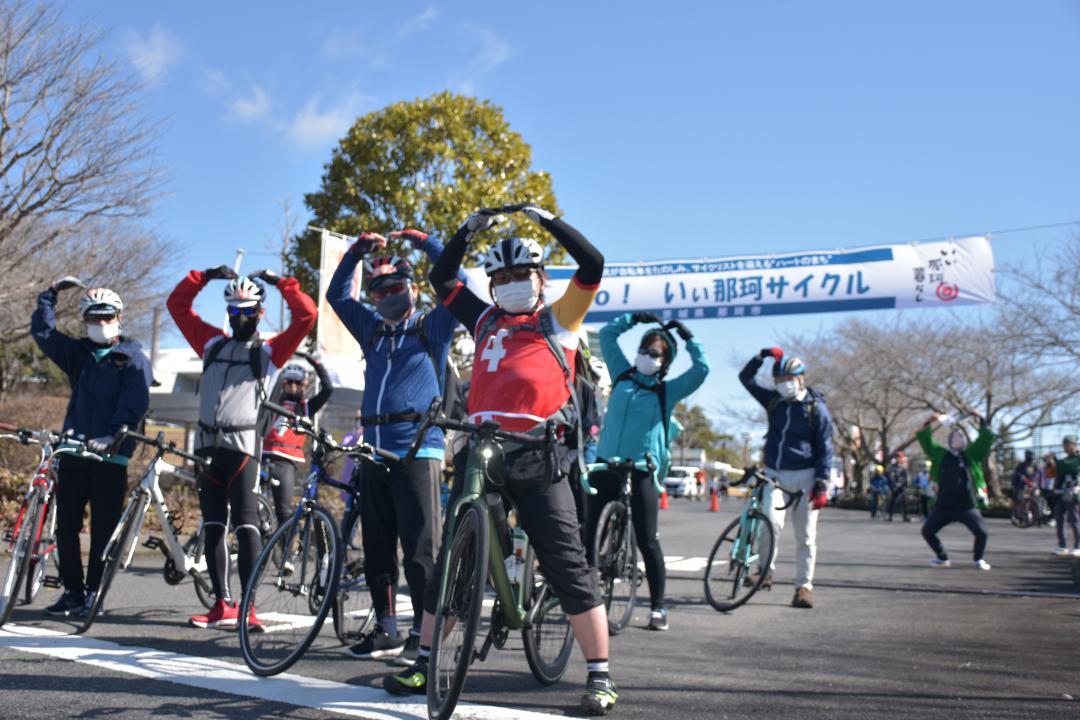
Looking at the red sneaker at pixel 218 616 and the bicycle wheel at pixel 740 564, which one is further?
the bicycle wheel at pixel 740 564

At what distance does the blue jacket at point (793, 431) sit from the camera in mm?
8672

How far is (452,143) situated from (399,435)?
17.4 metres

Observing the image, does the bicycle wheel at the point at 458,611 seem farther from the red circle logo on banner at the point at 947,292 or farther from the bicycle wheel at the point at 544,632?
the red circle logo on banner at the point at 947,292

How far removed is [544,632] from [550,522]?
91 centimetres

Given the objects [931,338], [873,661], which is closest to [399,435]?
[873,661]

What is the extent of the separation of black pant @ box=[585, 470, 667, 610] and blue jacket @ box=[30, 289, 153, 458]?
9.94 ft

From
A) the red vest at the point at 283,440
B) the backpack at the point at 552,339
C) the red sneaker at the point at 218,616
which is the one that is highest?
the backpack at the point at 552,339

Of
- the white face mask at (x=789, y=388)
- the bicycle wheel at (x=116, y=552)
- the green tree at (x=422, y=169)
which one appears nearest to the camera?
the bicycle wheel at (x=116, y=552)

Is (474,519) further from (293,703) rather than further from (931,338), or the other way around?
(931,338)

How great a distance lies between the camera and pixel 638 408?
23.6ft

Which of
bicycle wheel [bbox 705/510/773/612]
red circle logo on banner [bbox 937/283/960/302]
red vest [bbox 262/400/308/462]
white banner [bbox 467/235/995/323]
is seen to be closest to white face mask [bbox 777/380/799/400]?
bicycle wheel [bbox 705/510/773/612]

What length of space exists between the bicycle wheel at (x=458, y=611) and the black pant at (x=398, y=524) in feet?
3.70

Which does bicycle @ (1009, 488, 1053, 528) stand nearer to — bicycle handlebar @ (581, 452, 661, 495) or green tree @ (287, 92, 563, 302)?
green tree @ (287, 92, 563, 302)

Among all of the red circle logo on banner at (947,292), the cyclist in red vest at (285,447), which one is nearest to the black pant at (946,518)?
the red circle logo on banner at (947,292)
